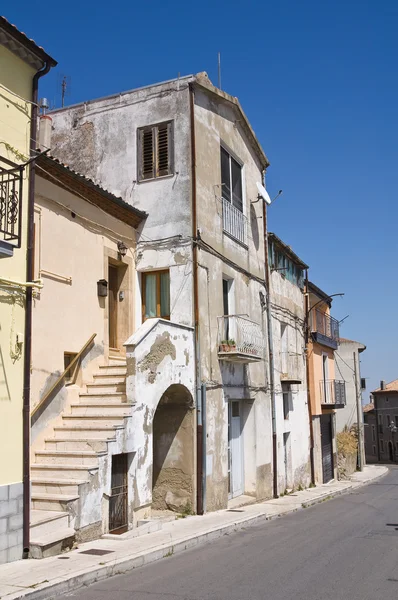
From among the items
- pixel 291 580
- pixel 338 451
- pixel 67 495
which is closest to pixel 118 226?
pixel 67 495

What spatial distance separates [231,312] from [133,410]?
607 centimetres

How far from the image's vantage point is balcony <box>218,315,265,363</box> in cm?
1532

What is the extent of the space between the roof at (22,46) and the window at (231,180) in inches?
284

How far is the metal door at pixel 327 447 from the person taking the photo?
27.6 m

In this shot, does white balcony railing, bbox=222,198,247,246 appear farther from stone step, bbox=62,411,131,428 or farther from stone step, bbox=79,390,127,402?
stone step, bbox=62,411,131,428

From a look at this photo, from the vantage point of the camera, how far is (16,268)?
9.08 meters

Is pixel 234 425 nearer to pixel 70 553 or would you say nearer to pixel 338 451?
pixel 70 553

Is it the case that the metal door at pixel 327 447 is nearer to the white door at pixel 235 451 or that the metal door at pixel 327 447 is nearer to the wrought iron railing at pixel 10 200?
the white door at pixel 235 451

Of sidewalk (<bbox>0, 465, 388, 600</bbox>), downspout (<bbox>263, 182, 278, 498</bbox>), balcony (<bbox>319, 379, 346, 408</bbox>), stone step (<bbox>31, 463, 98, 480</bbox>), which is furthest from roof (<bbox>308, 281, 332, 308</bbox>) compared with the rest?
stone step (<bbox>31, 463, 98, 480</bbox>)

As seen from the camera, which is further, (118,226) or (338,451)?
(338,451)

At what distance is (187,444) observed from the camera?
13625 mm

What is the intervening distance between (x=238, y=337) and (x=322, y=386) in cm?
1251

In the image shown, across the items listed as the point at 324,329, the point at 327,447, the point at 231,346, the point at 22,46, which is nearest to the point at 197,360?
the point at 231,346

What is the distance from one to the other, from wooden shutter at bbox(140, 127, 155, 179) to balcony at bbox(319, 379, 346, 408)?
14974mm
